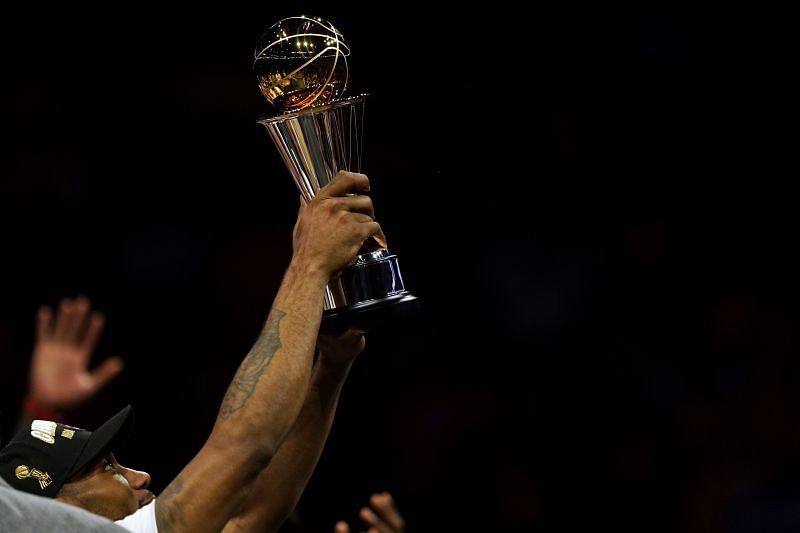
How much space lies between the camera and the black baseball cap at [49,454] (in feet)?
5.89

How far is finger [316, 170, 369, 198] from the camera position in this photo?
1.82 m

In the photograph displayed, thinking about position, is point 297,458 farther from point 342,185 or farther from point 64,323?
point 64,323

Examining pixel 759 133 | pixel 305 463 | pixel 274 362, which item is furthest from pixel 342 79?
pixel 759 133

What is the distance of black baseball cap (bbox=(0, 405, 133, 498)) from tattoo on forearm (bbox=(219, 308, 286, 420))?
0.96 feet

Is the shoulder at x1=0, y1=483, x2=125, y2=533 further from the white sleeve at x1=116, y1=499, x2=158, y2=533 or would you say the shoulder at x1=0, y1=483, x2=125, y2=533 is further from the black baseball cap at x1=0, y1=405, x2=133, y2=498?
the black baseball cap at x1=0, y1=405, x2=133, y2=498

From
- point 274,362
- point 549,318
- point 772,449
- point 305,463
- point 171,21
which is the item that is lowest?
point 772,449

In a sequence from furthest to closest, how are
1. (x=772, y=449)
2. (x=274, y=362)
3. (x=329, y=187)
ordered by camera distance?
(x=772, y=449) < (x=329, y=187) < (x=274, y=362)

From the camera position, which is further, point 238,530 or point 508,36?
point 508,36

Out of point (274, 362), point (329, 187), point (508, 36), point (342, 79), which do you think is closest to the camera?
point (274, 362)

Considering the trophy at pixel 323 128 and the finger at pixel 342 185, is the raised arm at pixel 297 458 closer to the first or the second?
the trophy at pixel 323 128

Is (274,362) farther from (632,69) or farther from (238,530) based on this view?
(632,69)

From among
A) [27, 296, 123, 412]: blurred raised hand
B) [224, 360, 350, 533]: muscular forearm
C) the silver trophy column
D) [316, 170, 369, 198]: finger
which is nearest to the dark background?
[27, 296, 123, 412]: blurred raised hand

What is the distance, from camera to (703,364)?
3.72 metres

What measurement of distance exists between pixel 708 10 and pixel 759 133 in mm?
472
